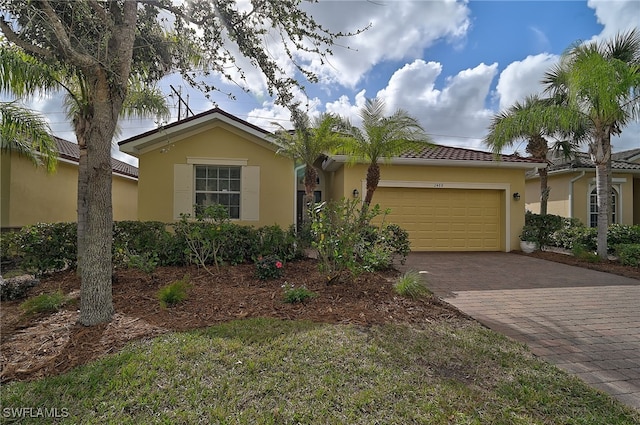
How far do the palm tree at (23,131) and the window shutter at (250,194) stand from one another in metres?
5.48

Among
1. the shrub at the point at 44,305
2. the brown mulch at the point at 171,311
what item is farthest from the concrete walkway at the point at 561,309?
the shrub at the point at 44,305

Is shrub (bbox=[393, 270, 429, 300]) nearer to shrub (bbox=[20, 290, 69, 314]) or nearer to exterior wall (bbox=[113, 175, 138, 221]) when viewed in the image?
shrub (bbox=[20, 290, 69, 314])

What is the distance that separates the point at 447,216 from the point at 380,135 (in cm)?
487

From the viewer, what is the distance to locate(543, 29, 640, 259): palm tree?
315 inches

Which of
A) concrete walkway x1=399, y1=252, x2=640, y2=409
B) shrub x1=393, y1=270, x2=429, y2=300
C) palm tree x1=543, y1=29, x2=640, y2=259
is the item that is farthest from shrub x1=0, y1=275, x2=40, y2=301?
palm tree x1=543, y1=29, x2=640, y2=259

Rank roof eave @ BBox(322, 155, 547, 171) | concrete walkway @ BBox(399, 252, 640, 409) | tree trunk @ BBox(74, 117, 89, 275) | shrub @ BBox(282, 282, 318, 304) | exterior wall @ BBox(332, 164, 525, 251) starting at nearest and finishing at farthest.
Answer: concrete walkway @ BBox(399, 252, 640, 409) < shrub @ BBox(282, 282, 318, 304) < tree trunk @ BBox(74, 117, 89, 275) < roof eave @ BBox(322, 155, 547, 171) < exterior wall @ BBox(332, 164, 525, 251)

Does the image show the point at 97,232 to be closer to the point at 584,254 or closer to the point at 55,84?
the point at 55,84

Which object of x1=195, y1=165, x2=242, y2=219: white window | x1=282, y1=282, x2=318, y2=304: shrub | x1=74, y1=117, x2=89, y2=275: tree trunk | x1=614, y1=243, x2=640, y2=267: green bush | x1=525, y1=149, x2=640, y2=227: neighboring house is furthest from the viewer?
x1=525, y1=149, x2=640, y2=227: neighboring house

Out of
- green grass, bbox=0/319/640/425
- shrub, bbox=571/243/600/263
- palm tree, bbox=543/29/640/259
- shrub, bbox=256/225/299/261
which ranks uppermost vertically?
palm tree, bbox=543/29/640/259

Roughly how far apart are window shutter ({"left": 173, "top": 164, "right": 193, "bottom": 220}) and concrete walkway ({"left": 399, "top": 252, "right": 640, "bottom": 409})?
6.71m

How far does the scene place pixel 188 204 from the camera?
952cm

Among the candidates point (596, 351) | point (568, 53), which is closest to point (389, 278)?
point (596, 351)

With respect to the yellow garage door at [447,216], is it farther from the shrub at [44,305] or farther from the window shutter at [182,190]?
the shrub at [44,305]

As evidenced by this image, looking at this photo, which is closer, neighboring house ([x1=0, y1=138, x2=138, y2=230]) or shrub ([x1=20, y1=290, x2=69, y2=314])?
shrub ([x1=20, y1=290, x2=69, y2=314])
